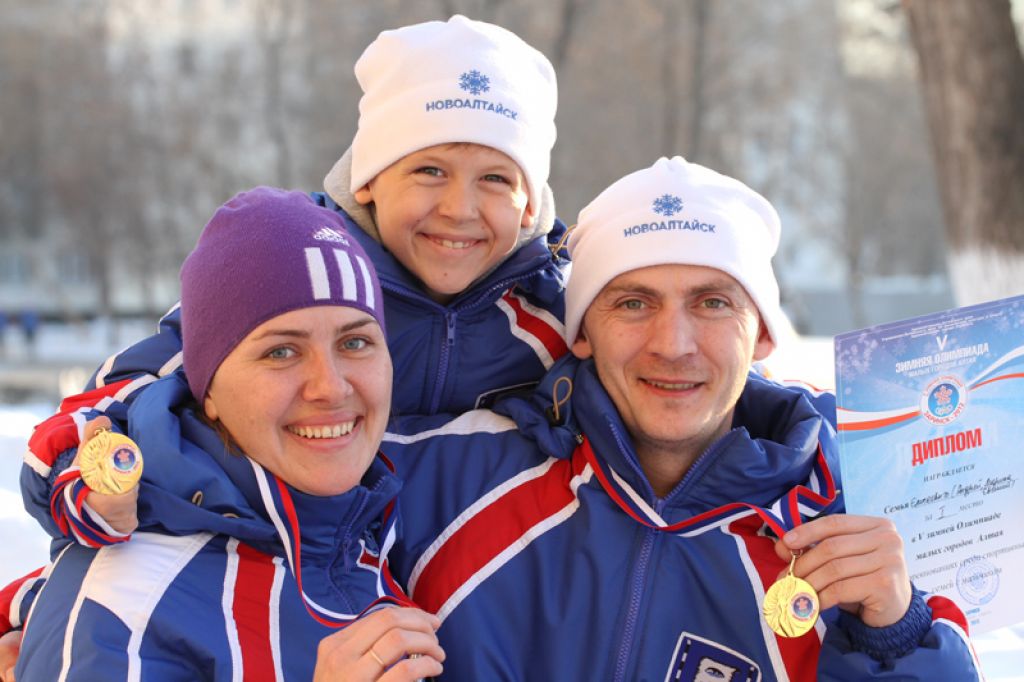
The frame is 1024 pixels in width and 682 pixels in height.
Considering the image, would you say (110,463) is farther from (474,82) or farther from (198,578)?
(474,82)

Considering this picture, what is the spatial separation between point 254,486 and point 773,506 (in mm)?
1164

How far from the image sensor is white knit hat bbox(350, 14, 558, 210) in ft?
10.3

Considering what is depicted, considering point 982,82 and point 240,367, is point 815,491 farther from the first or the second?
point 982,82

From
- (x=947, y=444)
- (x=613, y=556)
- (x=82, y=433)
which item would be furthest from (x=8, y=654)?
(x=947, y=444)

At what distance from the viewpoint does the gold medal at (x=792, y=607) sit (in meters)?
2.15

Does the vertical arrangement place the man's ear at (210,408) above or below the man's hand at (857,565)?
above

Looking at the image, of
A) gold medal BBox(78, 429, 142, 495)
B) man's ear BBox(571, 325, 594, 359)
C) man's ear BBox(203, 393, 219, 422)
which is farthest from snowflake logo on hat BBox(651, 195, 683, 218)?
gold medal BBox(78, 429, 142, 495)

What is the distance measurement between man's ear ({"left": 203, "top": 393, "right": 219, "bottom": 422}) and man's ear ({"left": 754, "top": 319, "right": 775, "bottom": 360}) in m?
1.35

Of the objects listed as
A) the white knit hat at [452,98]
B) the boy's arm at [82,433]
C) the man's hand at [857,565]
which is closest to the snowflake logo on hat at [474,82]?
the white knit hat at [452,98]

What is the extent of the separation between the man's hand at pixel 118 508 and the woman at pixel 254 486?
0.19 feet

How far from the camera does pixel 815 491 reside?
2.58m

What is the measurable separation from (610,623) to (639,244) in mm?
904

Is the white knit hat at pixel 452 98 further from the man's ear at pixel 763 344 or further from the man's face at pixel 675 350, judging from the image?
the man's ear at pixel 763 344

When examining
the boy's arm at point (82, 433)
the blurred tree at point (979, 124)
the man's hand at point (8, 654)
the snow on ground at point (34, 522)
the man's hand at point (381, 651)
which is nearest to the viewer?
the man's hand at point (381, 651)
